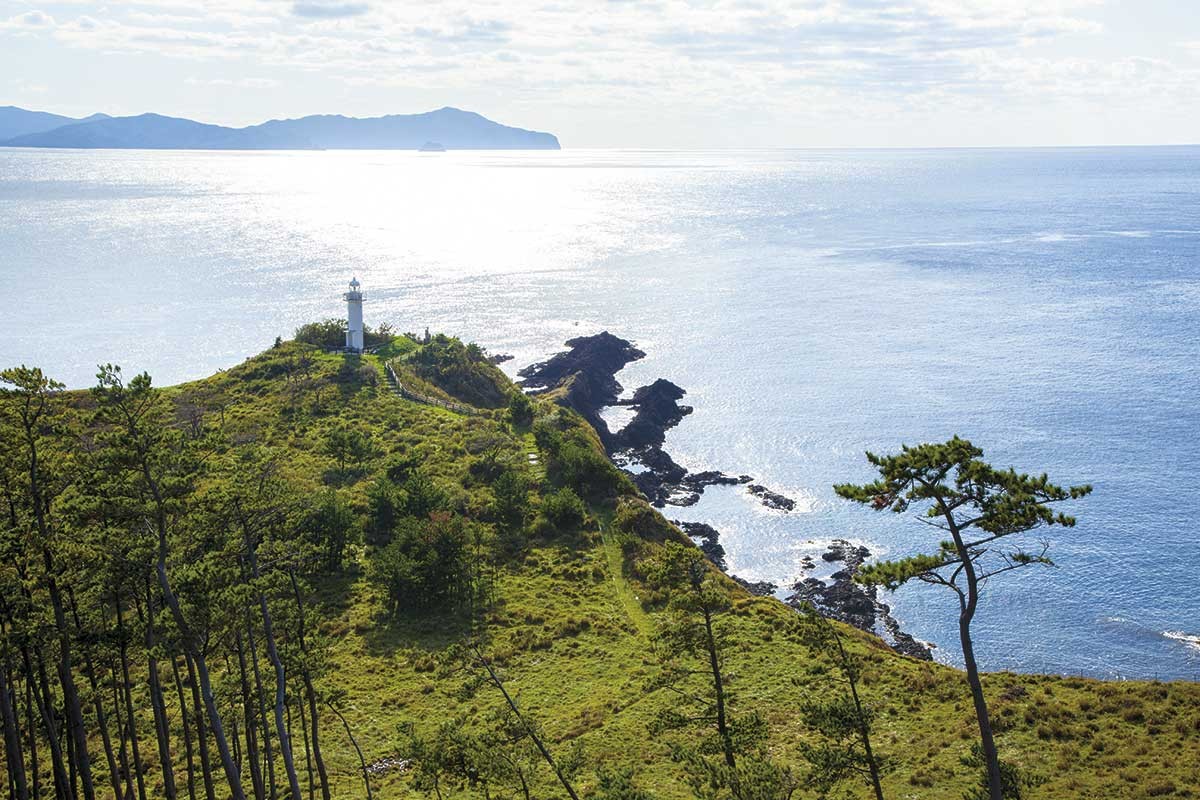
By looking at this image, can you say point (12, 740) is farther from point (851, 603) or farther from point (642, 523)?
point (851, 603)


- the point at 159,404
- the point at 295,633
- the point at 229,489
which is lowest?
the point at 295,633

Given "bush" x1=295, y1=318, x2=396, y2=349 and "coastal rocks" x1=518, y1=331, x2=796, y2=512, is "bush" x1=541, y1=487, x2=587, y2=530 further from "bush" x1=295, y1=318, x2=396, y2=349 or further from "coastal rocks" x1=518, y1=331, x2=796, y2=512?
"bush" x1=295, y1=318, x2=396, y2=349

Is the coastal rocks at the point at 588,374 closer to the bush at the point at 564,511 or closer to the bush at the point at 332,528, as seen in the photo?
the bush at the point at 564,511

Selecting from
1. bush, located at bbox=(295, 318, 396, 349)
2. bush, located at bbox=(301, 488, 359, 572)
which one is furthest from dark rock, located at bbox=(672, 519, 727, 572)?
bush, located at bbox=(295, 318, 396, 349)

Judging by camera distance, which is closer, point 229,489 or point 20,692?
point 229,489

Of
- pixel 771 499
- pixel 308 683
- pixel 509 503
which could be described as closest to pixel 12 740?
pixel 308 683

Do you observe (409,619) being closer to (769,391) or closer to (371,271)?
(769,391)

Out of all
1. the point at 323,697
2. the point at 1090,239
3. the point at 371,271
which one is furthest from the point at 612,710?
the point at 1090,239
